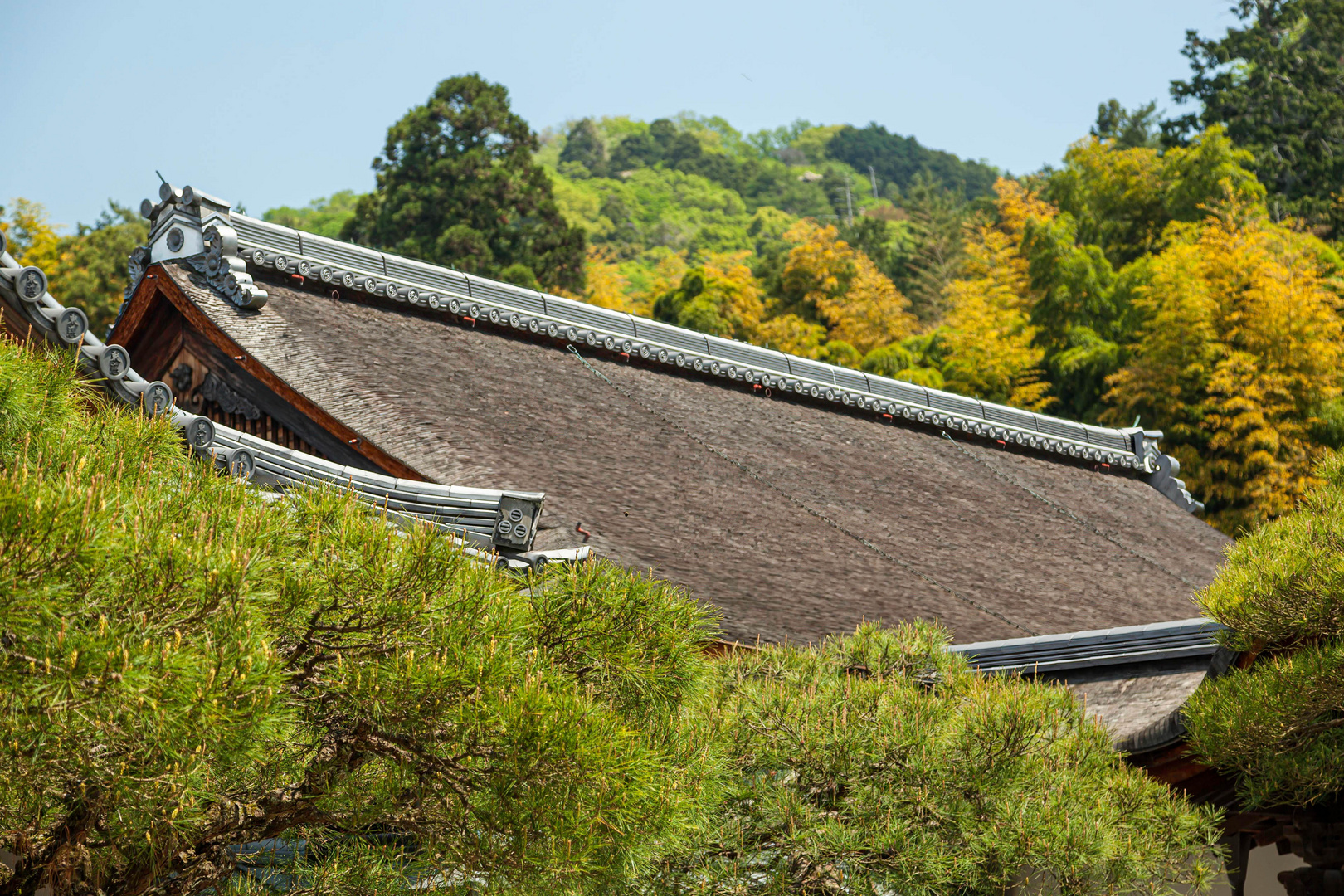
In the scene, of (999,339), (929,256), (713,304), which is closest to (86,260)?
(713,304)

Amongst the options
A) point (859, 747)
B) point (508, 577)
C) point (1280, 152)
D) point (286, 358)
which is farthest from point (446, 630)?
point (1280, 152)

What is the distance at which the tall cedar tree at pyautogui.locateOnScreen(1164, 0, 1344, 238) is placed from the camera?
31578 millimetres

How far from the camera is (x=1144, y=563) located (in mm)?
11312

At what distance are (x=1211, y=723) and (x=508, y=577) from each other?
118 inches

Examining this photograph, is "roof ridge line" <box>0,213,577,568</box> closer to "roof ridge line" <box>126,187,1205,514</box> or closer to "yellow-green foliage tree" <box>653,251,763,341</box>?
"roof ridge line" <box>126,187,1205,514</box>

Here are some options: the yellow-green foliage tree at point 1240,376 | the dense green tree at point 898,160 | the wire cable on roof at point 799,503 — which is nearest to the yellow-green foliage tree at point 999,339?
the yellow-green foliage tree at point 1240,376

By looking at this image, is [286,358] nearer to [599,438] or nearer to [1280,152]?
[599,438]

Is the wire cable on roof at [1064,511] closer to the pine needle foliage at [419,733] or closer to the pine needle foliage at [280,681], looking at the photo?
the pine needle foliage at [419,733]

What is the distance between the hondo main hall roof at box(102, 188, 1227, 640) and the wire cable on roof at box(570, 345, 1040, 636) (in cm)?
3

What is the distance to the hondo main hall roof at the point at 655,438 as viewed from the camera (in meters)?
7.59

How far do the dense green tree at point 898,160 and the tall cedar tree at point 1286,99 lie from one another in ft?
165

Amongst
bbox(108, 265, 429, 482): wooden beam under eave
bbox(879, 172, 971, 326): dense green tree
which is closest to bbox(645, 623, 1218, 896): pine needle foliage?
bbox(108, 265, 429, 482): wooden beam under eave

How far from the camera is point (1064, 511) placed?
12.2 m

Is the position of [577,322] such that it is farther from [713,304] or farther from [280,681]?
[713,304]
